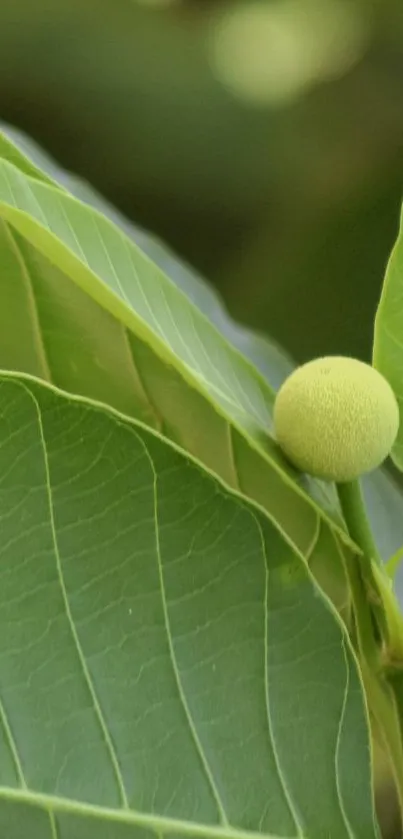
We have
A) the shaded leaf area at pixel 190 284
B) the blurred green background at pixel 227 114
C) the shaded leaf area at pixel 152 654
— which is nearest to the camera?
the shaded leaf area at pixel 152 654

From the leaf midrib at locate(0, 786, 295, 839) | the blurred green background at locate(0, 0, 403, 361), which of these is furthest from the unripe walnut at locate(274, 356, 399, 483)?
the blurred green background at locate(0, 0, 403, 361)

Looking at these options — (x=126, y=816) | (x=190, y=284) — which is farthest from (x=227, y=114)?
(x=126, y=816)

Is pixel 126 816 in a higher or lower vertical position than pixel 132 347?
lower

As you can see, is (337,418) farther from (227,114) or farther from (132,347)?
(227,114)

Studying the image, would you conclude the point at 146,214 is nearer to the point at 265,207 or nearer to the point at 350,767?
the point at 265,207

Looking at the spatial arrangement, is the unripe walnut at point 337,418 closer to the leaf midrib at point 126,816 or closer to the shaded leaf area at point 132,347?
the shaded leaf area at point 132,347

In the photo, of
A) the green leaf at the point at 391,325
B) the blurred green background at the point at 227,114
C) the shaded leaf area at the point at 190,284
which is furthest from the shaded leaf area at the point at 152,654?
the blurred green background at the point at 227,114
